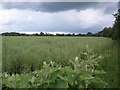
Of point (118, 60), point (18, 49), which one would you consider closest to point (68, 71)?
point (118, 60)

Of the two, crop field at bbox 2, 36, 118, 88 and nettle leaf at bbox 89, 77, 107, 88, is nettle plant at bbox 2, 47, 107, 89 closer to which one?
nettle leaf at bbox 89, 77, 107, 88

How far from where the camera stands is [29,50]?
3.15 metres

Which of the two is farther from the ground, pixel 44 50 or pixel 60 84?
pixel 60 84

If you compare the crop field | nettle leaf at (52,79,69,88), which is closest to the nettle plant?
nettle leaf at (52,79,69,88)

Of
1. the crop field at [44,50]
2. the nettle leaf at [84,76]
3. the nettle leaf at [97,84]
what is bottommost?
the crop field at [44,50]

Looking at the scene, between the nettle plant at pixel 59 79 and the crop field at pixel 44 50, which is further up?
the nettle plant at pixel 59 79

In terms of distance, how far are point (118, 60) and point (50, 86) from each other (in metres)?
1.67

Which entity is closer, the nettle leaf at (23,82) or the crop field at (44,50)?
the nettle leaf at (23,82)

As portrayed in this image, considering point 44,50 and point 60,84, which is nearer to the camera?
point 60,84

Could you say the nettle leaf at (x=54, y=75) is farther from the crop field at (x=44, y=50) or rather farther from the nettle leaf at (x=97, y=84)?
the crop field at (x=44, y=50)

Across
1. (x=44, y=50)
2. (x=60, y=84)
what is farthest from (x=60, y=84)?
(x=44, y=50)

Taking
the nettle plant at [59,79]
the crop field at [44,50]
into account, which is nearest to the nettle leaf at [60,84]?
the nettle plant at [59,79]

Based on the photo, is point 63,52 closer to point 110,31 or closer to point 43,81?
point 110,31

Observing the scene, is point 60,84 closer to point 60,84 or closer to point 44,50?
point 60,84
